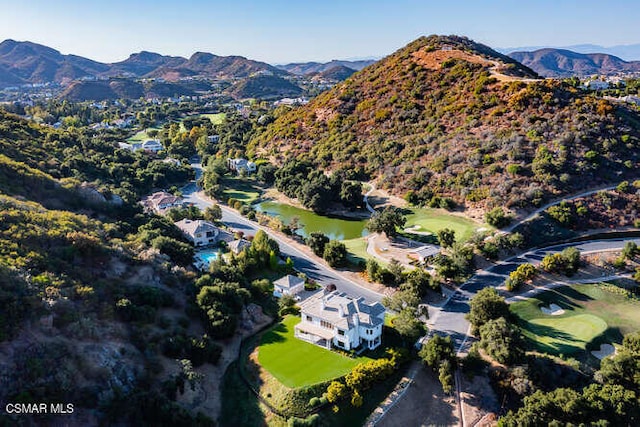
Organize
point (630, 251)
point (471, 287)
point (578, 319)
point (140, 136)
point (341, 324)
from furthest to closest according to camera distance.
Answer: point (140, 136)
point (630, 251)
point (471, 287)
point (578, 319)
point (341, 324)

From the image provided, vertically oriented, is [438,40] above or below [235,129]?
above

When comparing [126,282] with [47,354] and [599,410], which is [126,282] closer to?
[47,354]

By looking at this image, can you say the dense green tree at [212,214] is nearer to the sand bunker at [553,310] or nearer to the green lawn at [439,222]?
the green lawn at [439,222]

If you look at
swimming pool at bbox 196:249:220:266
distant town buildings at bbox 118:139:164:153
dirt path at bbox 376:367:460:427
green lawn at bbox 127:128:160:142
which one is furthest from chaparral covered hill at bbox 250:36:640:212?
green lawn at bbox 127:128:160:142

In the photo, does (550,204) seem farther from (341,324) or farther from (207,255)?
(207,255)

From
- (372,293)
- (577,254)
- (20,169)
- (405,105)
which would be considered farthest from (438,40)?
(20,169)

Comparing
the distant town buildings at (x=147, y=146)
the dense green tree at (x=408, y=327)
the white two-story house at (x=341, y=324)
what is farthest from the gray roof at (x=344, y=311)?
the distant town buildings at (x=147, y=146)

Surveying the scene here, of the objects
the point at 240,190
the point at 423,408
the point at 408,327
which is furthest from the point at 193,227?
the point at 423,408
